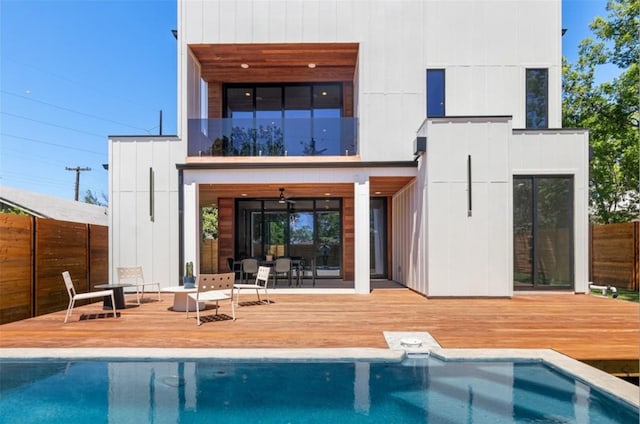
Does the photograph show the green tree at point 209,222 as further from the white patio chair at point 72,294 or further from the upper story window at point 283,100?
the white patio chair at point 72,294

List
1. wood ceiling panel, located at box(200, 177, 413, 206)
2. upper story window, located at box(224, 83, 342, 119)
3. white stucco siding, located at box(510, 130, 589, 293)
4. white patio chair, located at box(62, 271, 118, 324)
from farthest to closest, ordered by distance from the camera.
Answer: upper story window, located at box(224, 83, 342, 119), wood ceiling panel, located at box(200, 177, 413, 206), white stucco siding, located at box(510, 130, 589, 293), white patio chair, located at box(62, 271, 118, 324)

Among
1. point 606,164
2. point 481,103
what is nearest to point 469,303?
point 481,103

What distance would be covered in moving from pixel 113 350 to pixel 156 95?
33816 mm

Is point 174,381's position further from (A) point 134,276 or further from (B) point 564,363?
(A) point 134,276

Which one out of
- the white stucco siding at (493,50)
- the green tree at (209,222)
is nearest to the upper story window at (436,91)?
the white stucco siding at (493,50)

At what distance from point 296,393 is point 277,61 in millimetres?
9397

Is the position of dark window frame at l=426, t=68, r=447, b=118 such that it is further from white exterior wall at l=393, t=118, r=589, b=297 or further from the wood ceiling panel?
the wood ceiling panel

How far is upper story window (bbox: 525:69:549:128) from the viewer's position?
10172 millimetres

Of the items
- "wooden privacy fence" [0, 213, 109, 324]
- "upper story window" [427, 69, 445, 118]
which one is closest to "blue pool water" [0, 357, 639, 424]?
"wooden privacy fence" [0, 213, 109, 324]

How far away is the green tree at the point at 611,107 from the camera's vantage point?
12914mm

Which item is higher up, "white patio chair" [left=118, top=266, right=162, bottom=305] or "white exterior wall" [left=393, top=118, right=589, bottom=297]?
"white exterior wall" [left=393, top=118, right=589, bottom=297]

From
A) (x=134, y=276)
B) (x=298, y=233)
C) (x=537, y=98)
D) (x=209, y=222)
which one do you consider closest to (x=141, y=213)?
(x=134, y=276)

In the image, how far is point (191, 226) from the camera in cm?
942

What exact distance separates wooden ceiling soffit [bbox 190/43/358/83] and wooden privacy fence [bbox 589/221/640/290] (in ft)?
30.4
